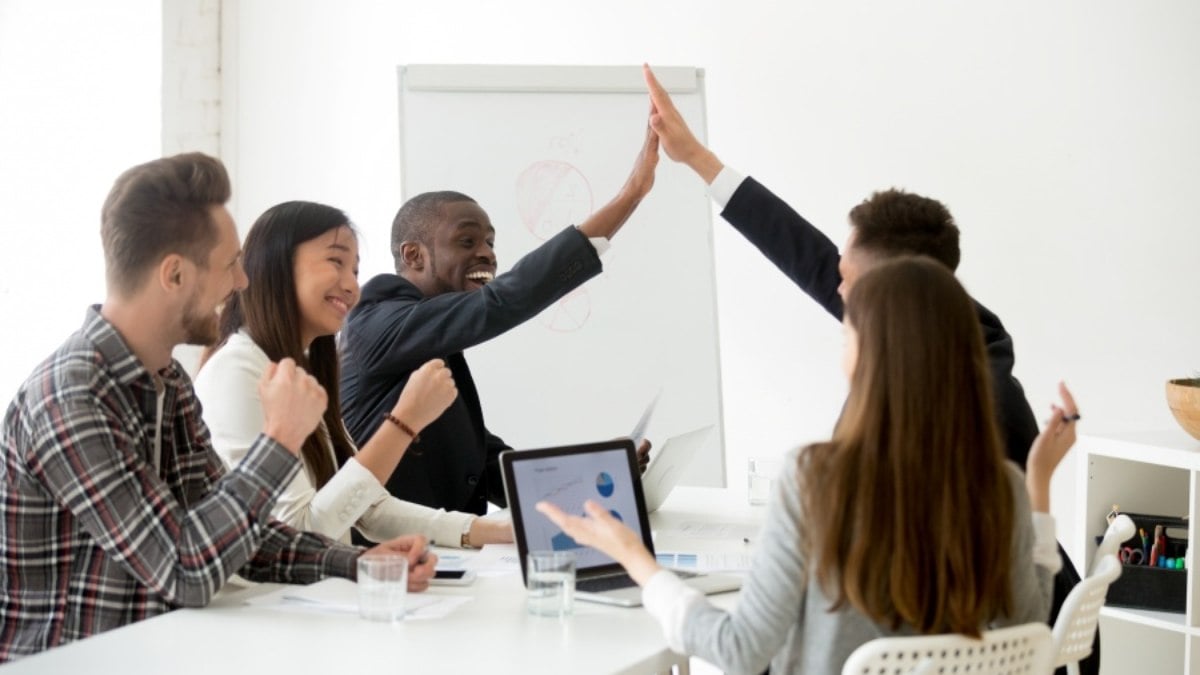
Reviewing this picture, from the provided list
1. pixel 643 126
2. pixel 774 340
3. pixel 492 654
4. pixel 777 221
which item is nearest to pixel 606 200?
pixel 643 126

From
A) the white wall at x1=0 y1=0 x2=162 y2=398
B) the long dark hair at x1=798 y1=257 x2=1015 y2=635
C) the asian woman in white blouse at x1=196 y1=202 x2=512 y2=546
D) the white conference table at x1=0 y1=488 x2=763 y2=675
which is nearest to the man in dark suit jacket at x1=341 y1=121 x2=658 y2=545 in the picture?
the asian woman in white blouse at x1=196 y1=202 x2=512 y2=546

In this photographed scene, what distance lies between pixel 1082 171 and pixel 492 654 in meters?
2.98

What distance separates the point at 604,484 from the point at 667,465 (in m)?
0.58

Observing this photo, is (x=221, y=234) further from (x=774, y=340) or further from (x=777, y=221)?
(x=774, y=340)

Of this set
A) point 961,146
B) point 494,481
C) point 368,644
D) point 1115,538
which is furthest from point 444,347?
point 961,146

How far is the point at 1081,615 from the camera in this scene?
6.81 feet

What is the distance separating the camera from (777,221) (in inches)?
118

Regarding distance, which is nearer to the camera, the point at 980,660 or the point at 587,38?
the point at 980,660

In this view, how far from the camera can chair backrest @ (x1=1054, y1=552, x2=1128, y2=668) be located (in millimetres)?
2029

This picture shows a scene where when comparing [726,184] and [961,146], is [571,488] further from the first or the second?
[961,146]

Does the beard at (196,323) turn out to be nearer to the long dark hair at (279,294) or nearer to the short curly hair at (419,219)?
the long dark hair at (279,294)

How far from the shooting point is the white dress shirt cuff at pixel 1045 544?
1902 millimetres

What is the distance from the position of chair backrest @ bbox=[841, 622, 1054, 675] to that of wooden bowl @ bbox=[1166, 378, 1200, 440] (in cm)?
183

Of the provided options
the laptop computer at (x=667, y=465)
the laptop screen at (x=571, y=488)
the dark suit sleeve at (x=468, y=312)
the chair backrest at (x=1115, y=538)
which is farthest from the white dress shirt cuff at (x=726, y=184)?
the chair backrest at (x=1115, y=538)
